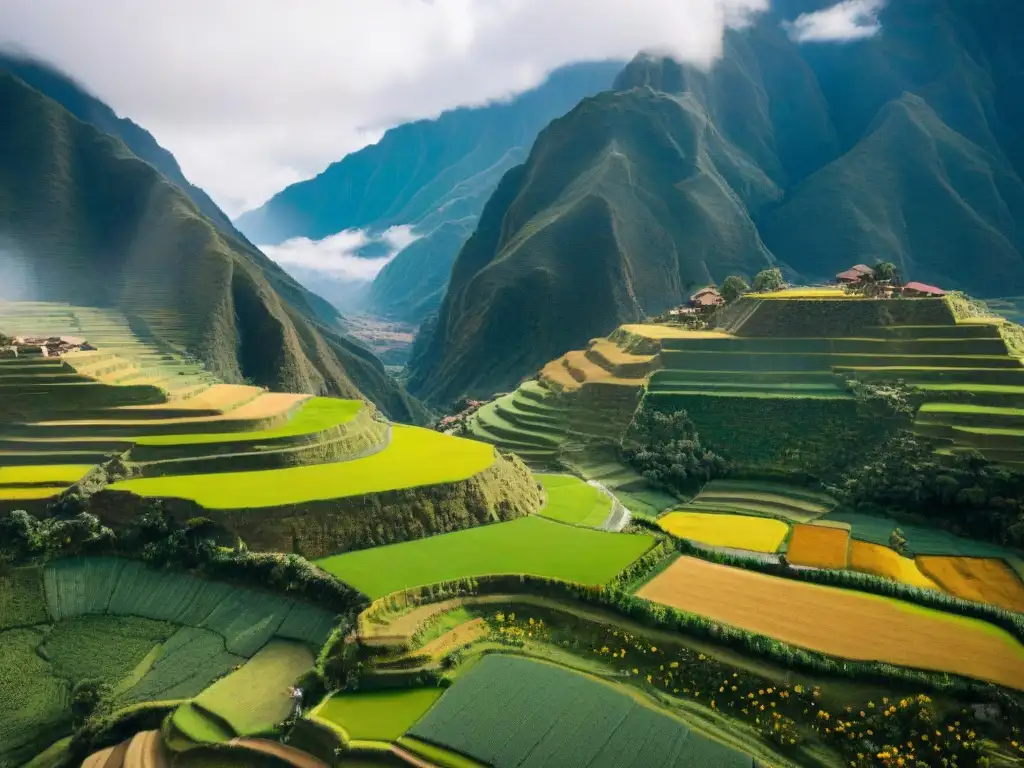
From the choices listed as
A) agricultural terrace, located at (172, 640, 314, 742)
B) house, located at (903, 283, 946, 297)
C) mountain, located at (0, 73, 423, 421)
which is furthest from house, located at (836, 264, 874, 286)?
agricultural terrace, located at (172, 640, 314, 742)

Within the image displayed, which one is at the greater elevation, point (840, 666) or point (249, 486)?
point (249, 486)

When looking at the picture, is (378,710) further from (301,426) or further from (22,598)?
(301,426)

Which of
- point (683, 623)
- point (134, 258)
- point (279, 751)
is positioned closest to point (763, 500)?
point (683, 623)

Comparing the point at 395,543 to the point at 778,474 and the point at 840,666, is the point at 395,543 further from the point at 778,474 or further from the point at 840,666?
the point at 778,474

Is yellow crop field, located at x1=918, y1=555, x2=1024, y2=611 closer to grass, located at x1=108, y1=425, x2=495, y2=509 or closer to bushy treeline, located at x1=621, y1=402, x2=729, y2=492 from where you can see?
bushy treeline, located at x1=621, y1=402, x2=729, y2=492

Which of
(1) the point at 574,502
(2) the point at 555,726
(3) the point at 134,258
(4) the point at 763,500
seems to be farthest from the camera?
(3) the point at 134,258

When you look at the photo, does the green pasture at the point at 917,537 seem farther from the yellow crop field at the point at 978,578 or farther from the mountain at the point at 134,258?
the mountain at the point at 134,258

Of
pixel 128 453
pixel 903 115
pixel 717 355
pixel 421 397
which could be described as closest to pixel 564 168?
pixel 421 397
